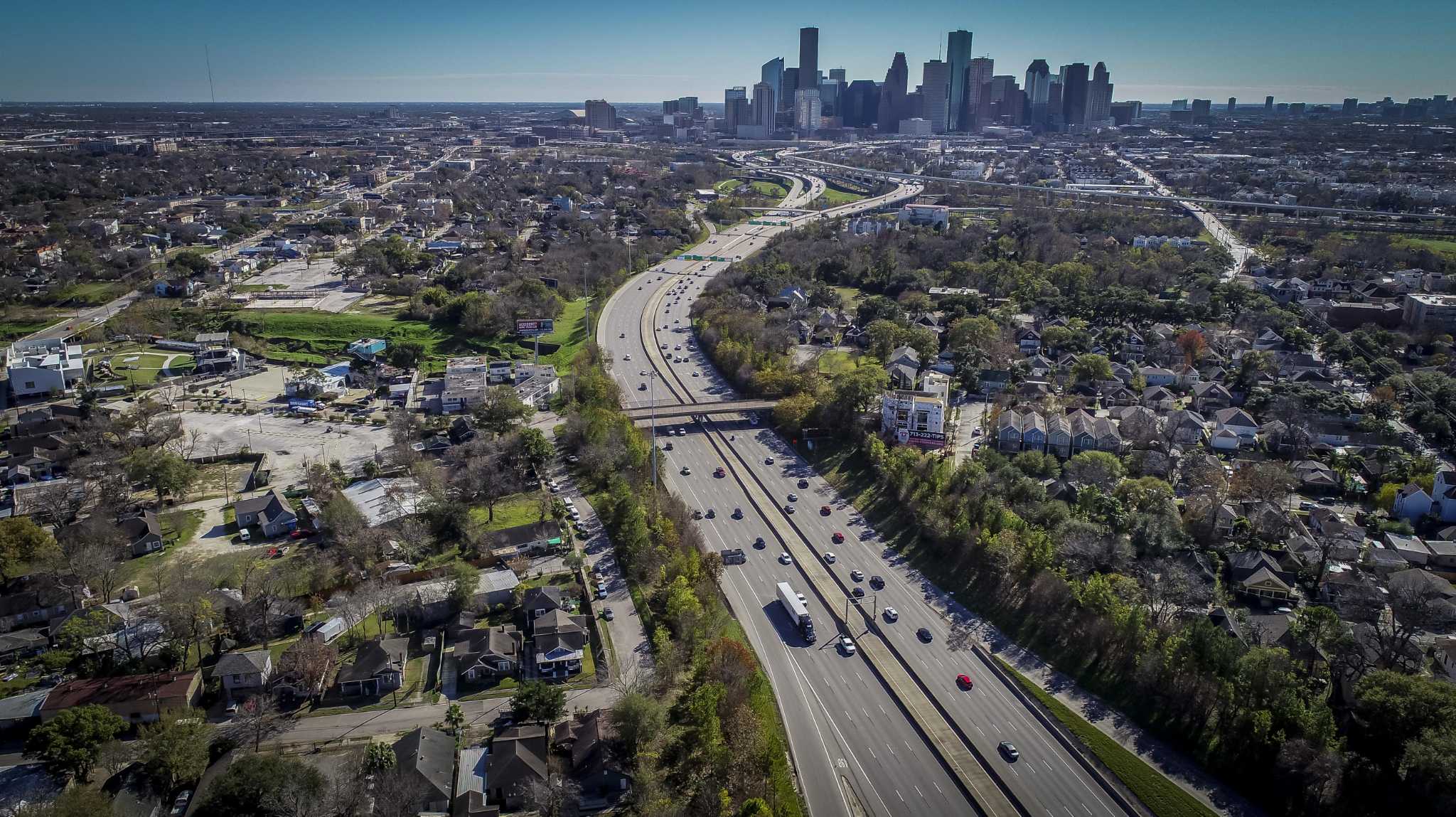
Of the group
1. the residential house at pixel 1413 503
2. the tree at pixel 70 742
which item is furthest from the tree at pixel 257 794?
the residential house at pixel 1413 503

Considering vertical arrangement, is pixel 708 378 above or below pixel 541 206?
below

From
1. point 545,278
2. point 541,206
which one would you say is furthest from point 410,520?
point 541,206

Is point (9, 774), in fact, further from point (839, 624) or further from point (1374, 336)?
point (1374, 336)

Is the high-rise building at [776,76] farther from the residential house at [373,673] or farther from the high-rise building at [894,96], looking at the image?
the residential house at [373,673]

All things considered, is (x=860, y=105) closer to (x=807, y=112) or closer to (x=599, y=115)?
(x=807, y=112)

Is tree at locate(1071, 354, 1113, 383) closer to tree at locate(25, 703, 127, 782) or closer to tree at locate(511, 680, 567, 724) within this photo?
tree at locate(511, 680, 567, 724)

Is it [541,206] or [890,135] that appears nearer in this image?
[541,206]
